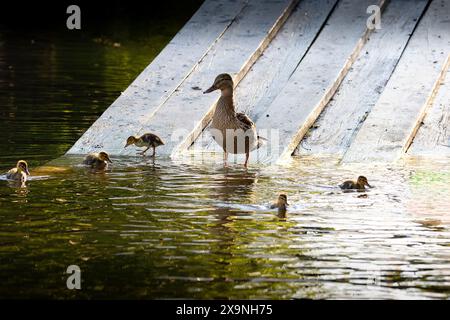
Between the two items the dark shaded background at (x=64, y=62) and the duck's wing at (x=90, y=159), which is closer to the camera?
the duck's wing at (x=90, y=159)

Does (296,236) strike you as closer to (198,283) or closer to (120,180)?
(198,283)

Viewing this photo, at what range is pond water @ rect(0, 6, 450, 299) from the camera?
314 inches

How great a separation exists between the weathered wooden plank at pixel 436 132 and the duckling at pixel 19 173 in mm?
4349

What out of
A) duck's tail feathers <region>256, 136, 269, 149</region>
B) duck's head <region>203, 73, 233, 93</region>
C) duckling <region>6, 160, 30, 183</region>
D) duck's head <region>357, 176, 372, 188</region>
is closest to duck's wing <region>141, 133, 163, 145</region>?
duck's head <region>203, 73, 233, 93</region>

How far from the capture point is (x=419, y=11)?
17.1 meters

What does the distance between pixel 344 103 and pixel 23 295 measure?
24.8 ft

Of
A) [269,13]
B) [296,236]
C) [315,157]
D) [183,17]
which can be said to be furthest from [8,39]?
[296,236]

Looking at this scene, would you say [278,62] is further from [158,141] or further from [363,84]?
[158,141]

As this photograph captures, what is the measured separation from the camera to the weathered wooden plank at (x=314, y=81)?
13531mm

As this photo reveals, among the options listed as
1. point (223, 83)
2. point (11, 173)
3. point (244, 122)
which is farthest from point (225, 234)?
point (223, 83)

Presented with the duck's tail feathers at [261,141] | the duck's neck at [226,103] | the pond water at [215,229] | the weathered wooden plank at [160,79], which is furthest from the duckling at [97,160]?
the duck's tail feathers at [261,141]

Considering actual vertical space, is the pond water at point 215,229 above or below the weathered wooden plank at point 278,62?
below

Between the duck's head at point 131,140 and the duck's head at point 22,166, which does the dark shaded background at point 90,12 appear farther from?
the duck's head at point 22,166

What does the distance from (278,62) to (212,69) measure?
89cm
